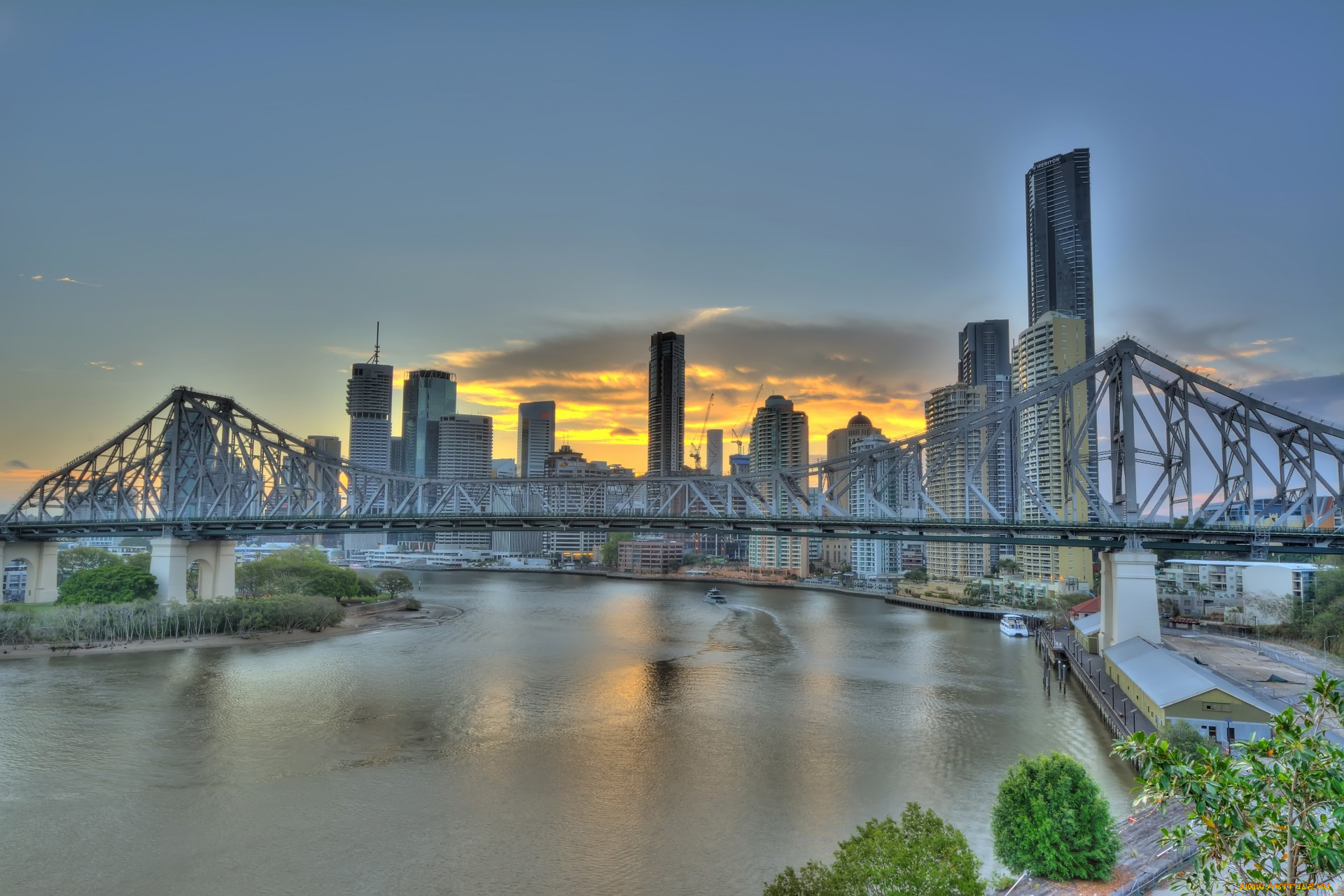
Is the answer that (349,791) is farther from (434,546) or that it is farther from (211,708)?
(434,546)

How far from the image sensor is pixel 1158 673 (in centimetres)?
2620

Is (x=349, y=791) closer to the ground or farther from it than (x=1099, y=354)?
closer to the ground

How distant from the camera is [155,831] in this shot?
18.2 m

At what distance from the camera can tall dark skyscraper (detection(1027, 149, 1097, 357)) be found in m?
158

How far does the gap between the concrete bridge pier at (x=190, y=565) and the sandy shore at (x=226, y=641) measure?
882 centimetres

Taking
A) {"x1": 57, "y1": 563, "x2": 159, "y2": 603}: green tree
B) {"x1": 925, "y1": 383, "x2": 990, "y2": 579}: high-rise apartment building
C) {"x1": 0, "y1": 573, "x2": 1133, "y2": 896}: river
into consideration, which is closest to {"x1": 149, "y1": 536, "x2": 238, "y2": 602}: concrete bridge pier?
{"x1": 57, "y1": 563, "x2": 159, "y2": 603}: green tree

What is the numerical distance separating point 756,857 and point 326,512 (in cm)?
5919

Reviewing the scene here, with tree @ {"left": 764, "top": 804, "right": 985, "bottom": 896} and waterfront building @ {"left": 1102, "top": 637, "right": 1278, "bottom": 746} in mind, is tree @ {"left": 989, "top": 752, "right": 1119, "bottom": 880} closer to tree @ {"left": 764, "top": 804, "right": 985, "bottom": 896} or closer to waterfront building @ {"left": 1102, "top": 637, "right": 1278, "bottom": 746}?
tree @ {"left": 764, "top": 804, "right": 985, "bottom": 896}

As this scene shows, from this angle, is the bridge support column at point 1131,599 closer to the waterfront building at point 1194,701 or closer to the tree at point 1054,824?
the waterfront building at point 1194,701

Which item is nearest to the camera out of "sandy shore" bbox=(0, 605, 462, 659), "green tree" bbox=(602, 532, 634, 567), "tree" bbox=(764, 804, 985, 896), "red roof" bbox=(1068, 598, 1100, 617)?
"tree" bbox=(764, 804, 985, 896)

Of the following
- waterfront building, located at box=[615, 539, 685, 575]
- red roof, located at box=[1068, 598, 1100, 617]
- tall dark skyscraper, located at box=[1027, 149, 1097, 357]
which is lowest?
waterfront building, located at box=[615, 539, 685, 575]

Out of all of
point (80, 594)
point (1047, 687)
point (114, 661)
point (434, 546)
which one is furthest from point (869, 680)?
point (434, 546)

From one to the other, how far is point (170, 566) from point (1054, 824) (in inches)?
2248

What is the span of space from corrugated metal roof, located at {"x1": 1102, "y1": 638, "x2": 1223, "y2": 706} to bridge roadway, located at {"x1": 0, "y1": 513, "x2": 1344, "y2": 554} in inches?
264
